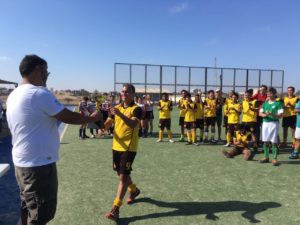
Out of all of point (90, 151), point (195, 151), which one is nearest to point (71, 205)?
point (90, 151)

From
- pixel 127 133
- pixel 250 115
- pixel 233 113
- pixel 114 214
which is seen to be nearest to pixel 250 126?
pixel 250 115

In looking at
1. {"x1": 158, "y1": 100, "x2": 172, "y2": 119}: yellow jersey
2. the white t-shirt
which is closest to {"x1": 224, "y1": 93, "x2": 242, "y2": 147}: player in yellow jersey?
{"x1": 158, "y1": 100, "x2": 172, "y2": 119}: yellow jersey

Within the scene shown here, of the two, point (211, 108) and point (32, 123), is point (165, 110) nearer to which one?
point (211, 108)

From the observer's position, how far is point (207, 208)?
4793mm

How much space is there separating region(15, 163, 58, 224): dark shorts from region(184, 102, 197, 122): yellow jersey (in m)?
8.79

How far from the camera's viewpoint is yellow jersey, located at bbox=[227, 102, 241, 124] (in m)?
10.3

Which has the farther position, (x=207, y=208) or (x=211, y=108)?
(x=211, y=108)

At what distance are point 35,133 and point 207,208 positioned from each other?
316 centimetres

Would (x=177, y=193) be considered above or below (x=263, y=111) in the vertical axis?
below

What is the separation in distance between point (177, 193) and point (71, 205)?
6.33ft

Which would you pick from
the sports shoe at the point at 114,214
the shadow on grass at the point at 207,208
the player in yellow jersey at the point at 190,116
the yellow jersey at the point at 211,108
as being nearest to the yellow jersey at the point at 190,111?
the player in yellow jersey at the point at 190,116

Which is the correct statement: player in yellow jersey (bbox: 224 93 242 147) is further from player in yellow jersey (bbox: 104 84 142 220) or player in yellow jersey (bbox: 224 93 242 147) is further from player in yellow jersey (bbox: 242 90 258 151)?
player in yellow jersey (bbox: 104 84 142 220)

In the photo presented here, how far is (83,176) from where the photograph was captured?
6672 millimetres

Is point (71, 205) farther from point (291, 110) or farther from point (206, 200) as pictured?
point (291, 110)
